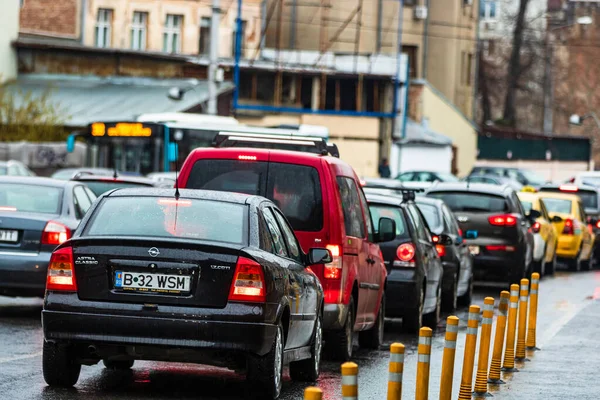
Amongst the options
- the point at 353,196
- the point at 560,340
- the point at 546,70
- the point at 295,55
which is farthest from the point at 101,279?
the point at 546,70

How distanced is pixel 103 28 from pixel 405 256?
4992 cm

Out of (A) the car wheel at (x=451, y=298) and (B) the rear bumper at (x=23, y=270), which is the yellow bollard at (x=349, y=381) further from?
(A) the car wheel at (x=451, y=298)

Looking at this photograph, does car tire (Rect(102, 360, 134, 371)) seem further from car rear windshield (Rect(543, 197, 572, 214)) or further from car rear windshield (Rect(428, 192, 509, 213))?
car rear windshield (Rect(543, 197, 572, 214))

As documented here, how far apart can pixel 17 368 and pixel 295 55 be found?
181 feet

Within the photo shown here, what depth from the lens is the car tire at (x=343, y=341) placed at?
1355cm

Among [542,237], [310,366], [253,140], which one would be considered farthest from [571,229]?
[310,366]

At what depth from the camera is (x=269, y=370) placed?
10.3 meters

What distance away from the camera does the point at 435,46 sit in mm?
78062

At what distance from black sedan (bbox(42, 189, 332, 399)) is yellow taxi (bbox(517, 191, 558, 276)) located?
17.2m

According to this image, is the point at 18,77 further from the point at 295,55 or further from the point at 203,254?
the point at 203,254

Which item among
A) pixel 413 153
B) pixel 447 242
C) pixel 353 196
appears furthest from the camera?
pixel 413 153

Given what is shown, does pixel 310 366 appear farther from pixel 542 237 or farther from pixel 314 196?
pixel 542 237

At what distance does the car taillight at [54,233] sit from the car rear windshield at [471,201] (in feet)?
30.9

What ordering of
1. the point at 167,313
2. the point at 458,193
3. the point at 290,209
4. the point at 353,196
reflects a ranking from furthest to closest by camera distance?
the point at 458,193, the point at 353,196, the point at 290,209, the point at 167,313
